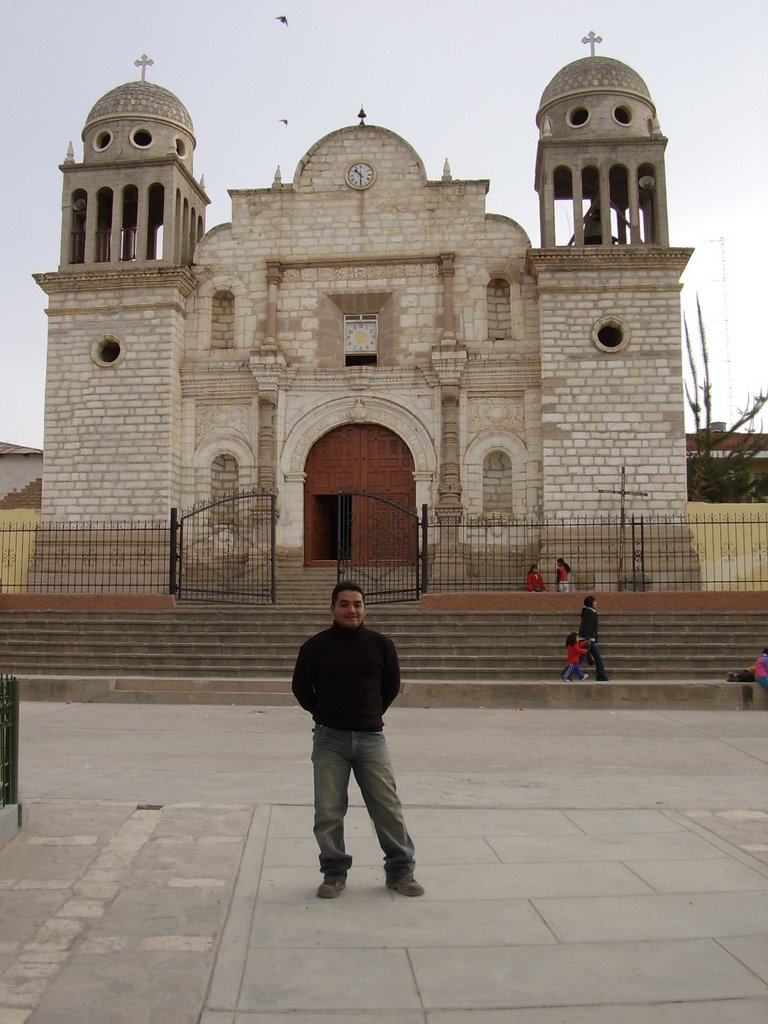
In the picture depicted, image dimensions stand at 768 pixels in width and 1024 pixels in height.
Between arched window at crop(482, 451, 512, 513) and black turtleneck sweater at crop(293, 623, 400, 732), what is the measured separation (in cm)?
1713

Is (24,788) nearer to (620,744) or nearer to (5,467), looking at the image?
(620,744)

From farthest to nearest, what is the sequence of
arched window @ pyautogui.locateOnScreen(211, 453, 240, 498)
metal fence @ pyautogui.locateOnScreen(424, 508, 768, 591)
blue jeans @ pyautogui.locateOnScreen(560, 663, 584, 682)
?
arched window @ pyautogui.locateOnScreen(211, 453, 240, 498)
metal fence @ pyautogui.locateOnScreen(424, 508, 768, 591)
blue jeans @ pyautogui.locateOnScreen(560, 663, 584, 682)

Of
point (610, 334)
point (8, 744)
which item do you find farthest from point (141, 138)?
point (8, 744)

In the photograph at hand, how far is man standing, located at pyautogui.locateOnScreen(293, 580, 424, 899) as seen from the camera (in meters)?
4.87

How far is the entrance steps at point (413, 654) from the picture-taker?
12.8 m

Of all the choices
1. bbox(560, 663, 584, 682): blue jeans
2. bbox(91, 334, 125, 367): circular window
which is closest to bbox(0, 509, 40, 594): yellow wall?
bbox(91, 334, 125, 367): circular window

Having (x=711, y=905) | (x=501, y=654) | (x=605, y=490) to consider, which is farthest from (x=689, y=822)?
(x=605, y=490)

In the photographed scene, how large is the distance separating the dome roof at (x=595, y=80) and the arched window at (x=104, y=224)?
36.2 ft

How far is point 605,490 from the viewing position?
827 inches

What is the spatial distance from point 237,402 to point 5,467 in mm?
11566

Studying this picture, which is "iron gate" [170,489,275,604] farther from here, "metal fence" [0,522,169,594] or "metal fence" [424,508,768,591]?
"metal fence" [424,508,768,591]

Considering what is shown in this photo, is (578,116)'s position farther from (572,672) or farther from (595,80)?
(572,672)

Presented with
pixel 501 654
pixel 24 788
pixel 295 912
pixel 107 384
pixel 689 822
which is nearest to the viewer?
pixel 295 912

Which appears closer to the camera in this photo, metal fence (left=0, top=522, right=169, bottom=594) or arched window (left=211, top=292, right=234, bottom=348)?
metal fence (left=0, top=522, right=169, bottom=594)
